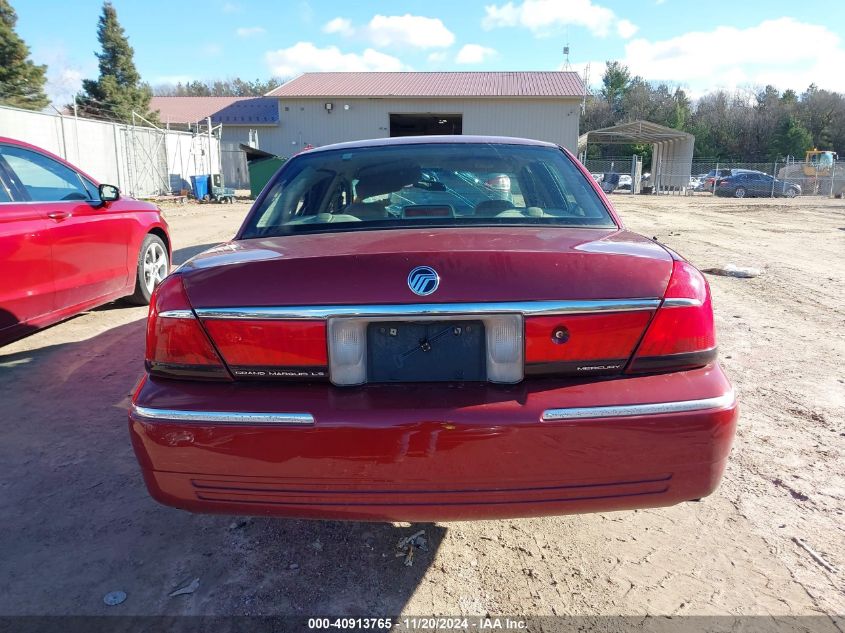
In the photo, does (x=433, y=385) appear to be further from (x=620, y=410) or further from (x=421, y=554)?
(x=421, y=554)

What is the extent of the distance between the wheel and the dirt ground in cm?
228

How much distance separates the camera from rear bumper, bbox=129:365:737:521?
1.78m

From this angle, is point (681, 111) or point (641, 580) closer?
point (641, 580)

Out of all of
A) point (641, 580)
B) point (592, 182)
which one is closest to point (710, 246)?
point (592, 182)

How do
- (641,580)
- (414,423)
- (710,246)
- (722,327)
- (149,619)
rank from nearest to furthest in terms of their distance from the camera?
(414,423), (149,619), (641,580), (722,327), (710,246)

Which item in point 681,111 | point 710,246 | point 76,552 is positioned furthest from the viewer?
point 681,111

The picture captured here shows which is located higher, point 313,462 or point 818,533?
point 313,462

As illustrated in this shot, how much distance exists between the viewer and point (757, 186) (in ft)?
112

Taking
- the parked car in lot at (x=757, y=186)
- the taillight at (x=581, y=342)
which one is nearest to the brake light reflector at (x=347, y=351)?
the taillight at (x=581, y=342)

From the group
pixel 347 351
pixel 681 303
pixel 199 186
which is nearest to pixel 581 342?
pixel 681 303

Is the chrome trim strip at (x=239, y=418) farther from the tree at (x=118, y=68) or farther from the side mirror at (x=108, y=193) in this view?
the tree at (x=118, y=68)

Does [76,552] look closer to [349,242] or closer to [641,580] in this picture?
[349,242]

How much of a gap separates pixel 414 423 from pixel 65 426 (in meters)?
2.71

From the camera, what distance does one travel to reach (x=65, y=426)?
3488 mm
